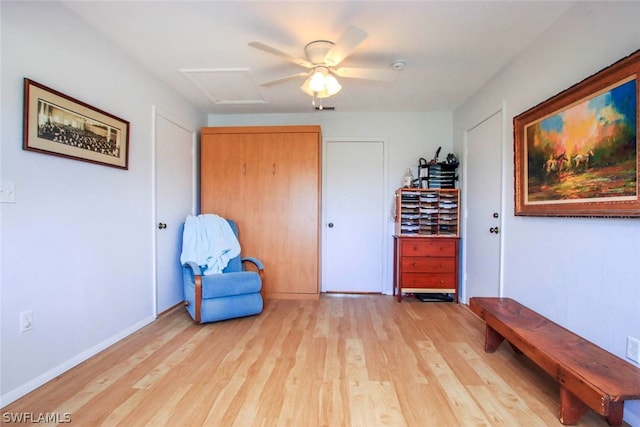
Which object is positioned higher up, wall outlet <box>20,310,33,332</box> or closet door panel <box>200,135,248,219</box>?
closet door panel <box>200,135,248,219</box>

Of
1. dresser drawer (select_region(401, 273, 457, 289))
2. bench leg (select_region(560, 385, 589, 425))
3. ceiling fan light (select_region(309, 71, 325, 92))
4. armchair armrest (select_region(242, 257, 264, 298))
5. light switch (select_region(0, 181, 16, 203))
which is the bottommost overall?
bench leg (select_region(560, 385, 589, 425))

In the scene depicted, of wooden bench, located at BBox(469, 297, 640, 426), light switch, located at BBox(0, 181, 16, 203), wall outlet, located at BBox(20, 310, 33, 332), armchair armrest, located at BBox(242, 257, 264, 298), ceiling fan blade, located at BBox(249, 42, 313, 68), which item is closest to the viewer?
wooden bench, located at BBox(469, 297, 640, 426)

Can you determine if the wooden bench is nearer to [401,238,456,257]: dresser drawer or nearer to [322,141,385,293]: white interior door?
[401,238,456,257]: dresser drawer

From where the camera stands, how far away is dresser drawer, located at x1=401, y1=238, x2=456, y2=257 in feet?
10.8

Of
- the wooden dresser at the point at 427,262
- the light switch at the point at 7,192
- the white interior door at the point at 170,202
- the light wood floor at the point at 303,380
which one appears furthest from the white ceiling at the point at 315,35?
the light wood floor at the point at 303,380

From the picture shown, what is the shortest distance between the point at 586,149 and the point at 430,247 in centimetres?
182

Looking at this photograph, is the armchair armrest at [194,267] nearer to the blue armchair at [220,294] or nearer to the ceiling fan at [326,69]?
the blue armchair at [220,294]

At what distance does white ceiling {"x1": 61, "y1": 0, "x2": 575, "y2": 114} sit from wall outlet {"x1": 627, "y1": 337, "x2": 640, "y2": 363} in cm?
189

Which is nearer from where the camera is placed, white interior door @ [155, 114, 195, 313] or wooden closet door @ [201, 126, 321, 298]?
white interior door @ [155, 114, 195, 313]

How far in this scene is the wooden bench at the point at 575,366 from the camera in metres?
1.15

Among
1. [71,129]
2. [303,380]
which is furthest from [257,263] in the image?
[71,129]

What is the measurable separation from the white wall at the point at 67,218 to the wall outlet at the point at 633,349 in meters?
3.11

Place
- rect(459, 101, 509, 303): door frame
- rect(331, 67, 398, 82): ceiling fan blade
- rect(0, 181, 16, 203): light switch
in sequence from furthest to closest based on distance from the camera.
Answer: rect(459, 101, 509, 303): door frame, rect(331, 67, 398, 82): ceiling fan blade, rect(0, 181, 16, 203): light switch

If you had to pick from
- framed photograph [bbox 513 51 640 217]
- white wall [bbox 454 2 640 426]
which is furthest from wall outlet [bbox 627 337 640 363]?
framed photograph [bbox 513 51 640 217]
